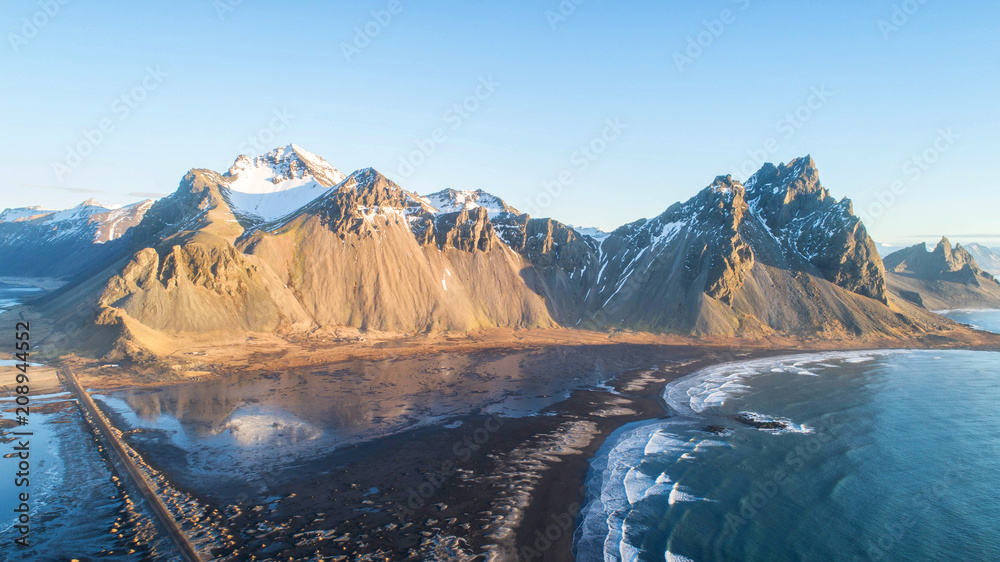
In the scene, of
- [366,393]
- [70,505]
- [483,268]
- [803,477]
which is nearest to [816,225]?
[483,268]

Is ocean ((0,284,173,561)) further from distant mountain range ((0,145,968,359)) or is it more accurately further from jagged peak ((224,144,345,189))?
jagged peak ((224,144,345,189))

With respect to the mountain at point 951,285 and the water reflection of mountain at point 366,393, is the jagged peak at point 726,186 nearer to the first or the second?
the mountain at point 951,285

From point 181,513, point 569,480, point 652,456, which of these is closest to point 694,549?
point 569,480

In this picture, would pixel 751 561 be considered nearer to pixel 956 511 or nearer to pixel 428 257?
pixel 956 511

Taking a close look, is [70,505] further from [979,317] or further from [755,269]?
[979,317]

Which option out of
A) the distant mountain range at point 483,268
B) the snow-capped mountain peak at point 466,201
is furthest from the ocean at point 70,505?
the snow-capped mountain peak at point 466,201

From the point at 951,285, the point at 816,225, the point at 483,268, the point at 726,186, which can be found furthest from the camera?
the point at 951,285
